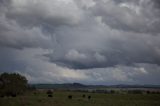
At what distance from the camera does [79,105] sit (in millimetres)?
46625

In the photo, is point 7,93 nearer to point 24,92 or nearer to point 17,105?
point 24,92

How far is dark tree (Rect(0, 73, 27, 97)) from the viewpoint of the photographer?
288 feet

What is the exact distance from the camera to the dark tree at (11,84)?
87750mm

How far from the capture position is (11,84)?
291 feet

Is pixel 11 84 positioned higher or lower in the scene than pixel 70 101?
higher

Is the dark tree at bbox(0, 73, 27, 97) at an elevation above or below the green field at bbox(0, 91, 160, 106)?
above

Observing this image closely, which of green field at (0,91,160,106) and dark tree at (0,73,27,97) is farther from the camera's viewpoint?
dark tree at (0,73,27,97)

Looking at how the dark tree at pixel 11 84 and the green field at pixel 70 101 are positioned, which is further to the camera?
the dark tree at pixel 11 84

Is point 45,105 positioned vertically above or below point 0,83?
below

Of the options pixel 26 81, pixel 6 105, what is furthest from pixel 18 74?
pixel 6 105

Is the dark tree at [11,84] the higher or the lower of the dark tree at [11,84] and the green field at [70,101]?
the higher

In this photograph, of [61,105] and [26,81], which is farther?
[26,81]

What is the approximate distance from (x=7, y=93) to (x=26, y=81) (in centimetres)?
751

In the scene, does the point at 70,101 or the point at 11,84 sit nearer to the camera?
the point at 70,101
